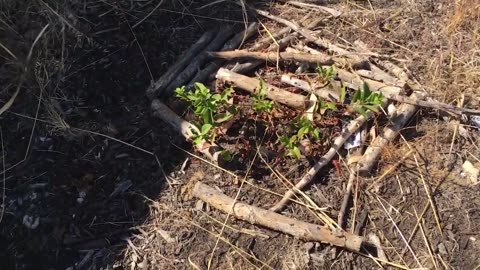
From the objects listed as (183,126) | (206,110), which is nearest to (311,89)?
(206,110)

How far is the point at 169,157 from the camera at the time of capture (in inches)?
127

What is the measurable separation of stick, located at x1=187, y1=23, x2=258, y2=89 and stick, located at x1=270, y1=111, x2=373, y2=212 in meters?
0.89

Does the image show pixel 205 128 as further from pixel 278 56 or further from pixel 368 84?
pixel 368 84

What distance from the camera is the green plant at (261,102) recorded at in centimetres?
311

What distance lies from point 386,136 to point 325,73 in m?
0.49

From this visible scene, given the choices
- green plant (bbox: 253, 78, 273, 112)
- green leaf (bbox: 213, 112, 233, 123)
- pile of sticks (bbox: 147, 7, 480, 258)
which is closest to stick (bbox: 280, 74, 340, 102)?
pile of sticks (bbox: 147, 7, 480, 258)

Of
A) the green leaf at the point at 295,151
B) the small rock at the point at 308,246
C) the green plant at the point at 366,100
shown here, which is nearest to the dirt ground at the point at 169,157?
the small rock at the point at 308,246

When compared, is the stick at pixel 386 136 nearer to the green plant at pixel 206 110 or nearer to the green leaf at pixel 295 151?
the green leaf at pixel 295 151

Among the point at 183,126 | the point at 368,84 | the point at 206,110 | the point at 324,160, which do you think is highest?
the point at 368,84

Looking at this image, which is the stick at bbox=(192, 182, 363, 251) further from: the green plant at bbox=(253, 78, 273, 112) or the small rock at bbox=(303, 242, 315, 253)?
the green plant at bbox=(253, 78, 273, 112)

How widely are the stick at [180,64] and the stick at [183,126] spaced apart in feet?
0.25

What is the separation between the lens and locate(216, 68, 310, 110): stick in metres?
3.25

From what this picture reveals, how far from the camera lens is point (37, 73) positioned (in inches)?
136

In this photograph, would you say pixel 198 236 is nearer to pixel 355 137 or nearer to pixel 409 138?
pixel 355 137
